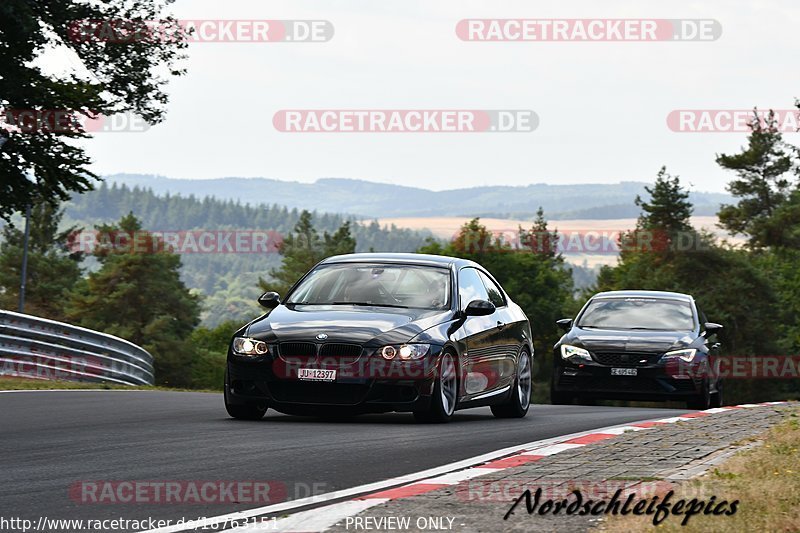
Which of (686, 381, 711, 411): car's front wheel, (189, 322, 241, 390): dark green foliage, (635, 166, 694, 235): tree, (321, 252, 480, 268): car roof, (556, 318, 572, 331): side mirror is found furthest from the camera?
(189, 322, 241, 390): dark green foliage

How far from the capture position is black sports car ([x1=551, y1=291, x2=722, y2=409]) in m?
18.1

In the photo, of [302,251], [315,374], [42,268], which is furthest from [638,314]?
[302,251]

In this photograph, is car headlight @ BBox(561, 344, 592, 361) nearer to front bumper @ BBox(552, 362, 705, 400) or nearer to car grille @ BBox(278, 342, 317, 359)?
front bumper @ BBox(552, 362, 705, 400)

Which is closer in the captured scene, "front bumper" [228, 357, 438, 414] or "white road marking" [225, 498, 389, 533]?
"white road marking" [225, 498, 389, 533]

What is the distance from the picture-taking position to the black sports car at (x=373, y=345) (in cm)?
1183

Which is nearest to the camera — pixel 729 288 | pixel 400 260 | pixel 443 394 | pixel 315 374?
pixel 315 374

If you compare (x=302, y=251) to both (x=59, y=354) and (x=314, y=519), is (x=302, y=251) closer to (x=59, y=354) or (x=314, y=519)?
(x=59, y=354)

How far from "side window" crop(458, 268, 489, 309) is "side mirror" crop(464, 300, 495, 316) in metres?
0.18

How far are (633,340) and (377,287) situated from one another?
6.22 m

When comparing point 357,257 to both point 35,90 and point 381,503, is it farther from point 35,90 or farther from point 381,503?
point 35,90

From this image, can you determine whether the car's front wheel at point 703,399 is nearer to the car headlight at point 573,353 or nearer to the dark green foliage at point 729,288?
the car headlight at point 573,353

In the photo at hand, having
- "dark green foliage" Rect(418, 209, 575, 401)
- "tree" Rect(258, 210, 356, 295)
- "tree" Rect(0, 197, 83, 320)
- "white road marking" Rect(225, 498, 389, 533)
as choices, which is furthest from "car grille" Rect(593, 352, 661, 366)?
"tree" Rect(258, 210, 356, 295)

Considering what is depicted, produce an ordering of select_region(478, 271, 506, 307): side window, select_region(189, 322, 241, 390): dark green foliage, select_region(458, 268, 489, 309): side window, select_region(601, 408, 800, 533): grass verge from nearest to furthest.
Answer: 1. select_region(601, 408, 800, 533): grass verge
2. select_region(458, 268, 489, 309): side window
3. select_region(478, 271, 506, 307): side window
4. select_region(189, 322, 241, 390): dark green foliage

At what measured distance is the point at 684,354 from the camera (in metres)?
18.2
